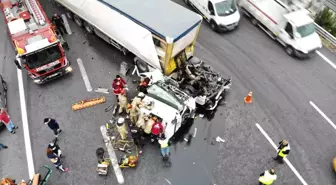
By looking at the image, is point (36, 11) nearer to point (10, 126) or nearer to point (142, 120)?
point (10, 126)

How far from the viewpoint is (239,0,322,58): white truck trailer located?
686 inches

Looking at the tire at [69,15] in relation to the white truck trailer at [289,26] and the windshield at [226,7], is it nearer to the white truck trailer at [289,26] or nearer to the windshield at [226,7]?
the windshield at [226,7]

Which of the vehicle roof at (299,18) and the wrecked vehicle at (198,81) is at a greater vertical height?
the vehicle roof at (299,18)

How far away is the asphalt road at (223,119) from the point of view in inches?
531

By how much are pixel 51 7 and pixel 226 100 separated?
12.1 m

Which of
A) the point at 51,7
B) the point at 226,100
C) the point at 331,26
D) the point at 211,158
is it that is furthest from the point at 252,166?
the point at 51,7

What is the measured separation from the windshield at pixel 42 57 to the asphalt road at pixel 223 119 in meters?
1.48

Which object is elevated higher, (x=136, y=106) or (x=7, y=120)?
(x=136, y=106)

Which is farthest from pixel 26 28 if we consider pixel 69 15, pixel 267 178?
pixel 267 178

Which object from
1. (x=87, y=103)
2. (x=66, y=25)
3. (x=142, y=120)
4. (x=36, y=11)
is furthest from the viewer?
(x=66, y=25)

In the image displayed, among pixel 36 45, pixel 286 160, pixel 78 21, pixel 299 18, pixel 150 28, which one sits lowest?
pixel 286 160

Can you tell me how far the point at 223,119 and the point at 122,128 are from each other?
4.75m

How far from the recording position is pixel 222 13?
1862 centimetres

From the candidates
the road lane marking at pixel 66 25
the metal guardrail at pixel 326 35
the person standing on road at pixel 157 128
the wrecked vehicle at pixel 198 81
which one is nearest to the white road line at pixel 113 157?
the person standing on road at pixel 157 128
